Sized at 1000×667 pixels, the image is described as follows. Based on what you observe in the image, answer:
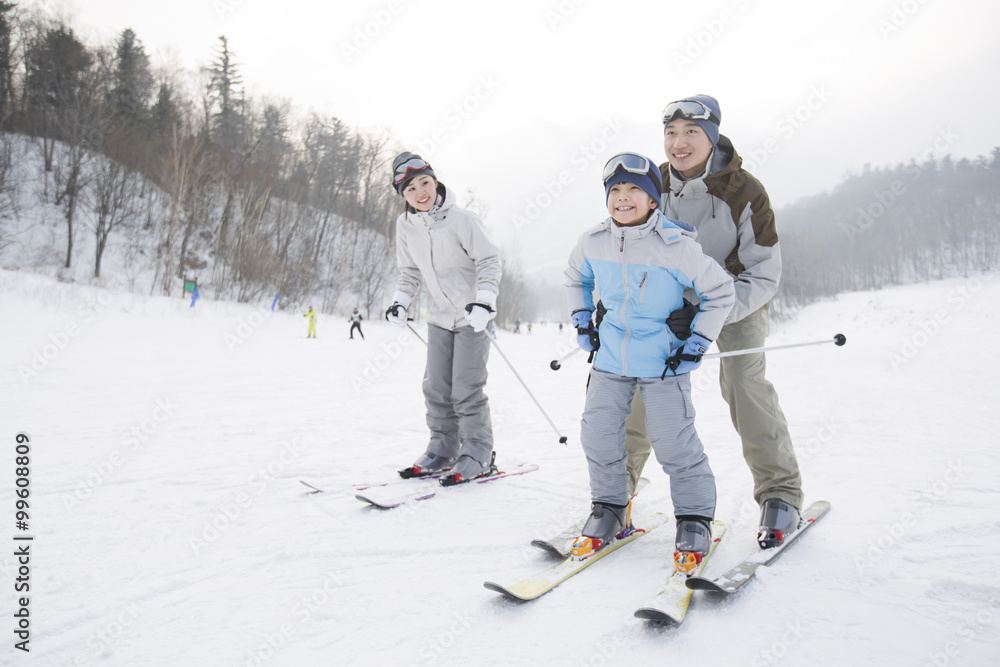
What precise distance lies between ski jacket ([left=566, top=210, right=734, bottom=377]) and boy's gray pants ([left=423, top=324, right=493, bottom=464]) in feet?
4.18

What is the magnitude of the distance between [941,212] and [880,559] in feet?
226

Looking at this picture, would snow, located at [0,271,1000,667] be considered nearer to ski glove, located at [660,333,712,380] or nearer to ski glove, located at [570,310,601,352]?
ski glove, located at [660,333,712,380]

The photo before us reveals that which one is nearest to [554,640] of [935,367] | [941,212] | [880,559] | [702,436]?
[880,559]

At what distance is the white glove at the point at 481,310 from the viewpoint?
127 inches

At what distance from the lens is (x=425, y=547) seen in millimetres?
2312

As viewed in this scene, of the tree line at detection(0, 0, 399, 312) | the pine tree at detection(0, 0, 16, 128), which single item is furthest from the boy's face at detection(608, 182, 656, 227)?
the pine tree at detection(0, 0, 16, 128)

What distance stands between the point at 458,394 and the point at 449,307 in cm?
58

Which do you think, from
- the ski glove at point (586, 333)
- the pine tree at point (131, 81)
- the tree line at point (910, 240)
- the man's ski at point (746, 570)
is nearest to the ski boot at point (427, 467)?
the ski glove at point (586, 333)

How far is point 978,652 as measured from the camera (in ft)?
4.93

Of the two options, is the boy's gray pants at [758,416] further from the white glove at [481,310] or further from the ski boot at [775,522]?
the white glove at [481,310]

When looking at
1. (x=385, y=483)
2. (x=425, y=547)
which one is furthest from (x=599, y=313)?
(x=385, y=483)

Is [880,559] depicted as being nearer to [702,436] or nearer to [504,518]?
[504,518]

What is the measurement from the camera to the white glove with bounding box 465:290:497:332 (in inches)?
127

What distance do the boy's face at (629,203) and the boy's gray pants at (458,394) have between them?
149 cm
